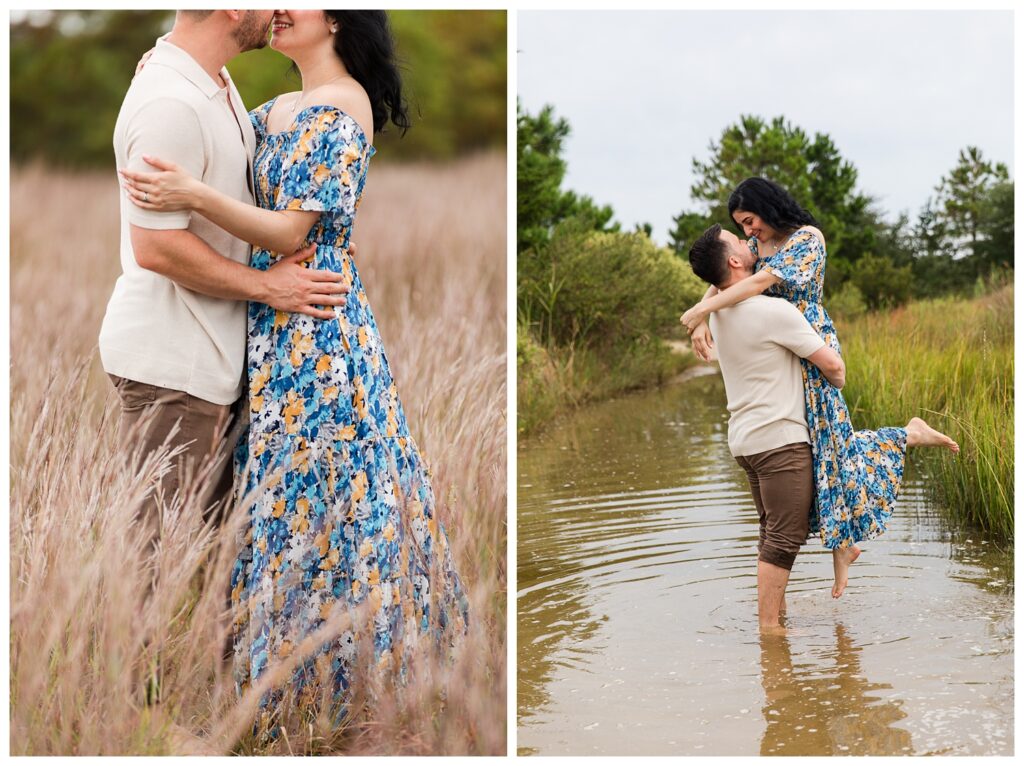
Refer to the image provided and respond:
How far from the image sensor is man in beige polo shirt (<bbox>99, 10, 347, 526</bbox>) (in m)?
2.87

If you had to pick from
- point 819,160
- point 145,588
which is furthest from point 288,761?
point 819,160

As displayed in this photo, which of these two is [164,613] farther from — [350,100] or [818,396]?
[818,396]

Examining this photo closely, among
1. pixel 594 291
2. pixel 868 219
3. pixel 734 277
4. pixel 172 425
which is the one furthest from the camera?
pixel 868 219

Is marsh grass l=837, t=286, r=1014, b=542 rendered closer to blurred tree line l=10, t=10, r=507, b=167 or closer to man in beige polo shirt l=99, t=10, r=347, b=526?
man in beige polo shirt l=99, t=10, r=347, b=526

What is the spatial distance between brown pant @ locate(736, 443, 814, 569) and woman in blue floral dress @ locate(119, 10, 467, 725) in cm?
146

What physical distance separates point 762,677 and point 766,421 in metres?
0.84

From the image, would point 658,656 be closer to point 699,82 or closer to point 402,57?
point 402,57

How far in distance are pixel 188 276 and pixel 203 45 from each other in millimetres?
608

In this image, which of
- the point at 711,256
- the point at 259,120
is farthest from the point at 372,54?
the point at 711,256

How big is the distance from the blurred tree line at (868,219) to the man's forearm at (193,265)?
2418 mm

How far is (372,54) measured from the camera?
3.15 m

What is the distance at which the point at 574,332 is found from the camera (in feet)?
41.2

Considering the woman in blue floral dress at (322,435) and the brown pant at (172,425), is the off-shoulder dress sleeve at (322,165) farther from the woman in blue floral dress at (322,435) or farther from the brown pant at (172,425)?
the brown pant at (172,425)

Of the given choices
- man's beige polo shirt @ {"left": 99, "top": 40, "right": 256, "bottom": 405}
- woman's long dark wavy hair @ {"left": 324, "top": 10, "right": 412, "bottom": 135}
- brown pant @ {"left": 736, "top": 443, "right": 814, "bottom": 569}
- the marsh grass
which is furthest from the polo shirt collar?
the marsh grass
